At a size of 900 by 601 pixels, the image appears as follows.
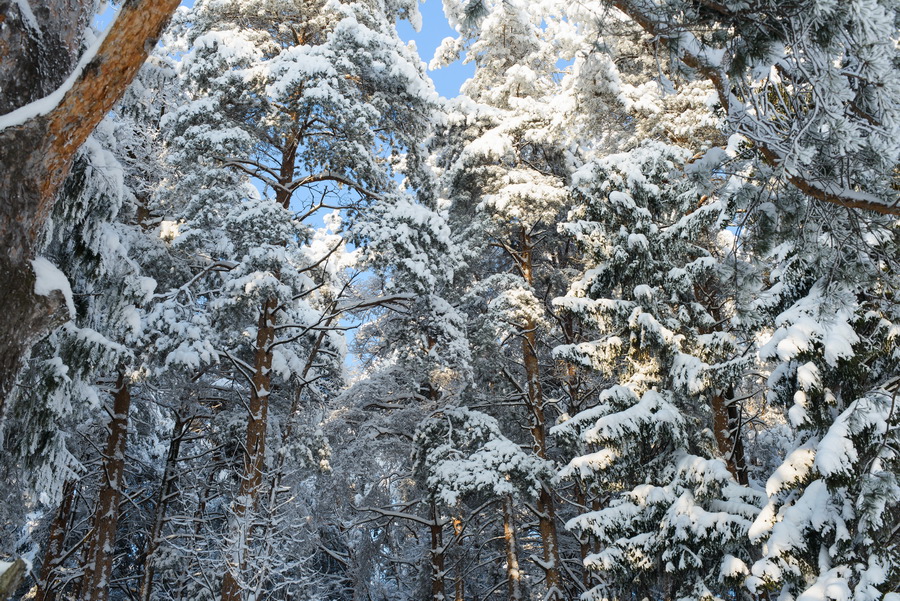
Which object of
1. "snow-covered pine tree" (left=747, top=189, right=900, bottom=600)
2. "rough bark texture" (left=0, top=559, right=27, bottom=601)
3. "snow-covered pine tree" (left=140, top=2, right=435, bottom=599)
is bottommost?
"rough bark texture" (left=0, top=559, right=27, bottom=601)

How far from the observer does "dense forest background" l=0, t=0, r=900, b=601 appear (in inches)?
143

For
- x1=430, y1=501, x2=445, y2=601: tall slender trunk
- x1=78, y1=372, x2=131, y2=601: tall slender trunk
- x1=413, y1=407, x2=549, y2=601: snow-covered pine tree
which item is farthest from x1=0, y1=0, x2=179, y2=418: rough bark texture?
x1=430, y1=501, x2=445, y2=601: tall slender trunk

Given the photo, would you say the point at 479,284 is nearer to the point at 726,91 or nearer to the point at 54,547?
the point at 726,91

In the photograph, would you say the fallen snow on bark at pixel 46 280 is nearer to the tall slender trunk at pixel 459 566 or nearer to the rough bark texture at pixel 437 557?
the rough bark texture at pixel 437 557

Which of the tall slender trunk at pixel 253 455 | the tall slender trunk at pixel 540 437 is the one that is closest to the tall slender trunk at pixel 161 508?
the tall slender trunk at pixel 253 455

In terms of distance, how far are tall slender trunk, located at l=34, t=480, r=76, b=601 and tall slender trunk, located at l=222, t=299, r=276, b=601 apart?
4.68 meters

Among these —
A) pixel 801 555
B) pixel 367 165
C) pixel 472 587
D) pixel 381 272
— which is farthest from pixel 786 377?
pixel 472 587

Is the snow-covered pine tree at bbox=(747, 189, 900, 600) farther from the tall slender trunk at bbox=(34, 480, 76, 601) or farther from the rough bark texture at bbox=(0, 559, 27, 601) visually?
the tall slender trunk at bbox=(34, 480, 76, 601)

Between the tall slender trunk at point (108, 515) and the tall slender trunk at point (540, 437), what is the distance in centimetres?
706

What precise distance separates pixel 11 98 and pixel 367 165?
7.36 meters

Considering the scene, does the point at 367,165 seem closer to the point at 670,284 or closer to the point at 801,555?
the point at 670,284

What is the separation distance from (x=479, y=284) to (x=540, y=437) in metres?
3.32

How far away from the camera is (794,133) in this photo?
345 centimetres

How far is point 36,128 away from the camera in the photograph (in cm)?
247
